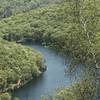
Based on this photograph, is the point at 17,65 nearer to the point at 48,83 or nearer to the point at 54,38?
the point at 54,38

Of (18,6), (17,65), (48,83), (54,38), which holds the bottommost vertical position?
(17,65)

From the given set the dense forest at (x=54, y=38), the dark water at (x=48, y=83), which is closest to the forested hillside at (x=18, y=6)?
the dense forest at (x=54, y=38)

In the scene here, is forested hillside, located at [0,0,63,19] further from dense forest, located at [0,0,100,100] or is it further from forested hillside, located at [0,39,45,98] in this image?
forested hillside, located at [0,39,45,98]

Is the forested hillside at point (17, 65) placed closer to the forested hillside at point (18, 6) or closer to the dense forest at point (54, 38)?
the dense forest at point (54, 38)

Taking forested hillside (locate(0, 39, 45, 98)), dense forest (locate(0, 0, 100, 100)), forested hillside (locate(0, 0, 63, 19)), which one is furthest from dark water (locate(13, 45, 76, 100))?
forested hillside (locate(0, 0, 63, 19))

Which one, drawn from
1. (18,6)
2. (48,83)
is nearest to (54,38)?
(48,83)

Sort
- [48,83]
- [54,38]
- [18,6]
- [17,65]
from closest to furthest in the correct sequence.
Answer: [48,83] → [17,65] → [54,38] → [18,6]

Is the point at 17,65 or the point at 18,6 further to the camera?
the point at 18,6
